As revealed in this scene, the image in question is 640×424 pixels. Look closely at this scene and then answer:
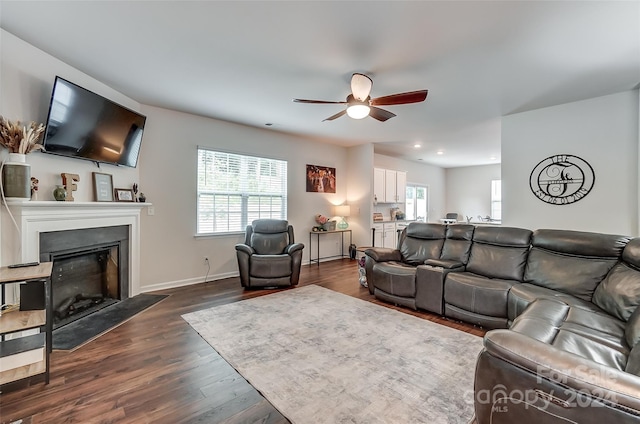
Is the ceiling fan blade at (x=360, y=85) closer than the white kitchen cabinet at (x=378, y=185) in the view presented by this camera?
Yes

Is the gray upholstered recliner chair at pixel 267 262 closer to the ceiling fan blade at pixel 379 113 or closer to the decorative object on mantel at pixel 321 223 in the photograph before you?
the decorative object on mantel at pixel 321 223

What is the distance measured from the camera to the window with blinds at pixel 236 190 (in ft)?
15.3

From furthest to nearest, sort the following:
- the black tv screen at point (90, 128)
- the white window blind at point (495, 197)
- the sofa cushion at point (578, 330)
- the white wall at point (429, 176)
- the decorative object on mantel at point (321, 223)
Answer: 1. the white window blind at point (495, 197)
2. the white wall at point (429, 176)
3. the decorative object on mantel at point (321, 223)
4. the black tv screen at point (90, 128)
5. the sofa cushion at point (578, 330)

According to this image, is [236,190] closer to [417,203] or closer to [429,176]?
[417,203]

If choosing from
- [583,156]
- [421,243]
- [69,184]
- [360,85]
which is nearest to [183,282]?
[69,184]

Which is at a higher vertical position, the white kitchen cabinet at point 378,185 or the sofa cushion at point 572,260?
the white kitchen cabinet at point 378,185

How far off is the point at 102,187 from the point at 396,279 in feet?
12.4

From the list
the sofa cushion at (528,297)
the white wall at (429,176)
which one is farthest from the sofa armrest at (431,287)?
the white wall at (429,176)

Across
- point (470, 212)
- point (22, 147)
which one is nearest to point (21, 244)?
point (22, 147)

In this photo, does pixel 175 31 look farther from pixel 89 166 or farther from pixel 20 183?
pixel 89 166

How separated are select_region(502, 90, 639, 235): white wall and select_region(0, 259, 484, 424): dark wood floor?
8.08 ft

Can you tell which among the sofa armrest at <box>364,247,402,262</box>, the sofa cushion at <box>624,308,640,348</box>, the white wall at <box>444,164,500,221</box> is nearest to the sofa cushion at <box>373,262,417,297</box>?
the sofa armrest at <box>364,247,402,262</box>

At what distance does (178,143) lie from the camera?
14.2ft

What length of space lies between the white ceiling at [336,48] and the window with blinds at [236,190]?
105 cm
